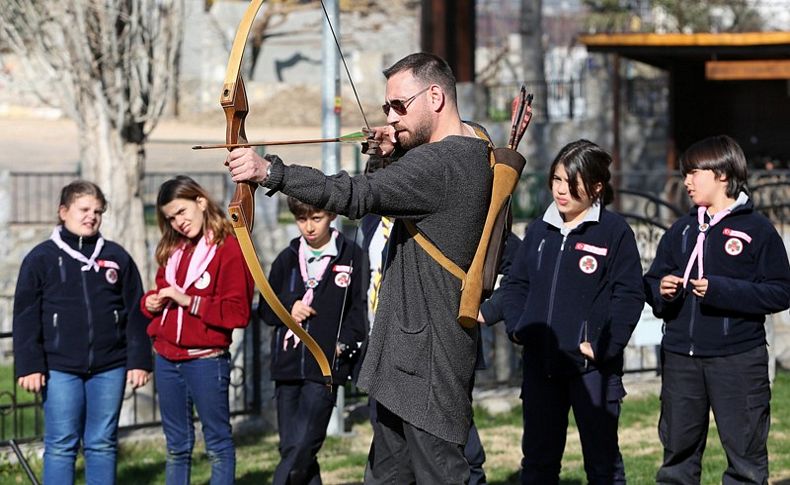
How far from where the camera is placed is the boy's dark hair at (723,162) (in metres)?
5.42

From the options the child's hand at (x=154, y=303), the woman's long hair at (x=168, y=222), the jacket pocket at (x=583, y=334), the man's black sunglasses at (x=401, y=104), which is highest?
the man's black sunglasses at (x=401, y=104)

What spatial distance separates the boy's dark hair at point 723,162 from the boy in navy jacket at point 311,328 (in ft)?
5.46

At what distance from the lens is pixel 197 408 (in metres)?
5.98

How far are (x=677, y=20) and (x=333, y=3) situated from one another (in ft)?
86.3

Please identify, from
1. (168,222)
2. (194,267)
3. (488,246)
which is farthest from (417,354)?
(168,222)

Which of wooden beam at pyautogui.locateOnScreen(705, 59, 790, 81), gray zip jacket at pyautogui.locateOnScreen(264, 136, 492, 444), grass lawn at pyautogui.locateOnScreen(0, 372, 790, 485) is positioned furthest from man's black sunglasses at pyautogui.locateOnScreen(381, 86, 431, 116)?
wooden beam at pyautogui.locateOnScreen(705, 59, 790, 81)

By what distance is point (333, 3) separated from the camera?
8.11 m

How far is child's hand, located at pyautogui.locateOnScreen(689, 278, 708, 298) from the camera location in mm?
5234

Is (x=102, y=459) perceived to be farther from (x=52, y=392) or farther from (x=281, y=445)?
(x=281, y=445)

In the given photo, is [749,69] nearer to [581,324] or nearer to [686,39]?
[686,39]

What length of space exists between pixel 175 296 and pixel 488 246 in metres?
2.09

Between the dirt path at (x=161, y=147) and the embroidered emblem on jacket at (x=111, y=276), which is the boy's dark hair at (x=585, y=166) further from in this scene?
the dirt path at (x=161, y=147)

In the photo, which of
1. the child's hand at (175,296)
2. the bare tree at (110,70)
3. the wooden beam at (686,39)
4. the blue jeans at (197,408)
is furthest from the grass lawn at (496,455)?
the wooden beam at (686,39)

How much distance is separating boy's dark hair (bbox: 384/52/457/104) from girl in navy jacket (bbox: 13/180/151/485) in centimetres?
227
